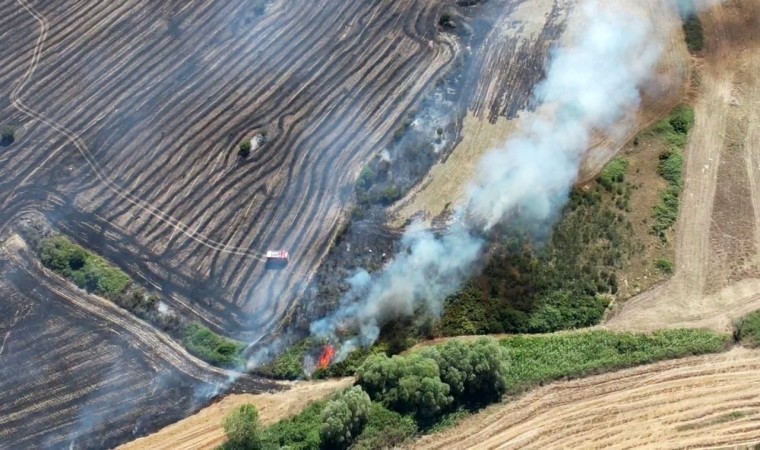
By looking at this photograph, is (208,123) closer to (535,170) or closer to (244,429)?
(244,429)

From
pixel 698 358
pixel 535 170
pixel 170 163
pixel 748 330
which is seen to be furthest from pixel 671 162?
pixel 170 163

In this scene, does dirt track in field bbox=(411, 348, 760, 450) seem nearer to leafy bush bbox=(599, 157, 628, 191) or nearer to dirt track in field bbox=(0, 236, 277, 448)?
leafy bush bbox=(599, 157, 628, 191)

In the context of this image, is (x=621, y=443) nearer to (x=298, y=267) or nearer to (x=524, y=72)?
(x=298, y=267)

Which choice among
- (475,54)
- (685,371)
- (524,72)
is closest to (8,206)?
(475,54)

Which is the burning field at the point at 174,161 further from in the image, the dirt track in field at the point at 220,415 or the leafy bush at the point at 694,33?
the leafy bush at the point at 694,33

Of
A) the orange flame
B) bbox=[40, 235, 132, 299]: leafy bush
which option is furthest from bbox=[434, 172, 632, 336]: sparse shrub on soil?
bbox=[40, 235, 132, 299]: leafy bush

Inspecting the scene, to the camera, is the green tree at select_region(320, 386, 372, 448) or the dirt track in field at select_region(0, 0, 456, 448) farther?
the dirt track in field at select_region(0, 0, 456, 448)
